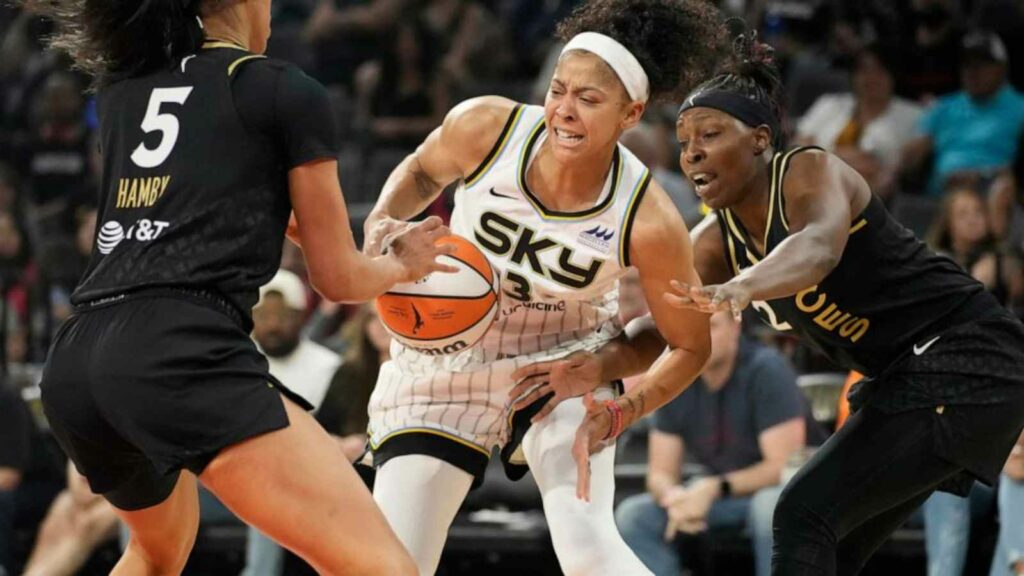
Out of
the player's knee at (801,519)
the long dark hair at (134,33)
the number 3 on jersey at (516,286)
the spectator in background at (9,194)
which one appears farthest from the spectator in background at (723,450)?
the spectator in background at (9,194)

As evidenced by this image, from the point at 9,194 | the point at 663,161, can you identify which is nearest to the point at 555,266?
the point at 663,161

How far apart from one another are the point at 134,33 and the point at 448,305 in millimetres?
1171

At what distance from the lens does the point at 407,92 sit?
10242 mm

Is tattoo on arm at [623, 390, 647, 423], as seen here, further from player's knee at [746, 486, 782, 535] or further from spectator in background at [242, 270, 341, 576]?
spectator in background at [242, 270, 341, 576]

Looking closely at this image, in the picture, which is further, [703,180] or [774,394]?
[774,394]

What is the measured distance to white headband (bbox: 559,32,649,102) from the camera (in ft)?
14.0

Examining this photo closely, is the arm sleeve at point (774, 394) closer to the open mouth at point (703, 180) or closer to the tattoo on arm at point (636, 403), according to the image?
the tattoo on arm at point (636, 403)

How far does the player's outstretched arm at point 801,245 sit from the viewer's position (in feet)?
12.2

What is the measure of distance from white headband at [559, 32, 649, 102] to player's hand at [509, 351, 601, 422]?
2.38 ft

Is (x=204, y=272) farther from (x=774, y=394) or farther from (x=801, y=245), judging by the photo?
(x=774, y=394)

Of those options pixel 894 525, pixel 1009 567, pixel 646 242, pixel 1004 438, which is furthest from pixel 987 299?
pixel 1009 567

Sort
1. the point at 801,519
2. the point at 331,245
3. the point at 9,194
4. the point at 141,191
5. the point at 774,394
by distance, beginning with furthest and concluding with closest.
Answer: the point at 9,194 < the point at 774,394 < the point at 801,519 < the point at 331,245 < the point at 141,191

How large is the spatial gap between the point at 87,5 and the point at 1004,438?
101 inches

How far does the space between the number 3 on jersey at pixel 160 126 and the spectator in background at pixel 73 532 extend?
390 centimetres
